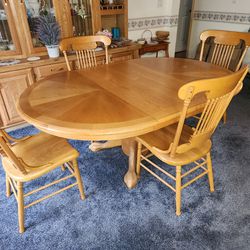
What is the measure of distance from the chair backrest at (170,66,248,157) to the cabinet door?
1820mm

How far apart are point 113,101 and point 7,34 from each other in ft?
5.85

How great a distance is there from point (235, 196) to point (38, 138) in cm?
154

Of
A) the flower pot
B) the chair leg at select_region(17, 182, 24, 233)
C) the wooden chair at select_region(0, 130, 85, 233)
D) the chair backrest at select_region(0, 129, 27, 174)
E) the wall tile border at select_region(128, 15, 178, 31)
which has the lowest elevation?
the chair leg at select_region(17, 182, 24, 233)

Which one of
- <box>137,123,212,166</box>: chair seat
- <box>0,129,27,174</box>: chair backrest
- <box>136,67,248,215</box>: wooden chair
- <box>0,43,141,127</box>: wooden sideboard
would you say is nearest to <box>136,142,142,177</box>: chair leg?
<box>136,67,248,215</box>: wooden chair

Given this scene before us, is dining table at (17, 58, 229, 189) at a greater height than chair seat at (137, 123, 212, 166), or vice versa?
dining table at (17, 58, 229, 189)

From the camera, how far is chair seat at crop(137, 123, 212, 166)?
1371mm

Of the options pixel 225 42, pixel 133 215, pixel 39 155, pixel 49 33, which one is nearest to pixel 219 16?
pixel 225 42

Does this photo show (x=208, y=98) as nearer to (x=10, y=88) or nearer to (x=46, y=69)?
(x=46, y=69)

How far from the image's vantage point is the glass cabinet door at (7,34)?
2277 millimetres

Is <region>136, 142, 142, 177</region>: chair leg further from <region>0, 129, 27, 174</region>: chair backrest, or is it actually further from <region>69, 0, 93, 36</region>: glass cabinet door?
<region>69, 0, 93, 36</region>: glass cabinet door

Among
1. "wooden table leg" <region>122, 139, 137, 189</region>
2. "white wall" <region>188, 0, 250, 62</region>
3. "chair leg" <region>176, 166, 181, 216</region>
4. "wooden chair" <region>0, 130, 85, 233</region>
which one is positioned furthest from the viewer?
"white wall" <region>188, 0, 250, 62</region>

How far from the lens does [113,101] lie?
1378 millimetres

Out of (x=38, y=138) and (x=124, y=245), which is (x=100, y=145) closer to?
(x=38, y=138)

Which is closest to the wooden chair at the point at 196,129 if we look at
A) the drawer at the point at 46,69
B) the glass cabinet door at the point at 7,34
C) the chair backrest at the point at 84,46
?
the chair backrest at the point at 84,46
